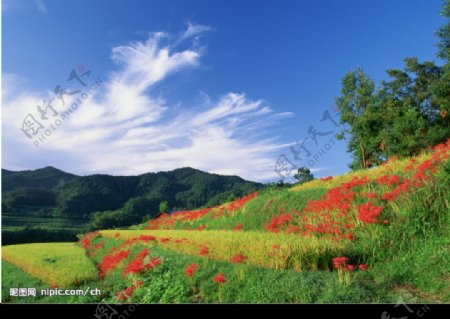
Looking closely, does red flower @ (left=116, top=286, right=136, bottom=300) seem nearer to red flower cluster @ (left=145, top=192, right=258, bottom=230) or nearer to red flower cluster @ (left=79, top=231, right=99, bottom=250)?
red flower cluster @ (left=79, top=231, right=99, bottom=250)

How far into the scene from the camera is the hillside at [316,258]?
6.43m

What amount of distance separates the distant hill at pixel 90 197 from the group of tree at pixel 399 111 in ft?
34.1

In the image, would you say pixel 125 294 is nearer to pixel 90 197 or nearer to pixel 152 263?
pixel 152 263

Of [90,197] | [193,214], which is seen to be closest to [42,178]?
[90,197]

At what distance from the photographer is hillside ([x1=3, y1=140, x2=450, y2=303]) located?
21.1ft

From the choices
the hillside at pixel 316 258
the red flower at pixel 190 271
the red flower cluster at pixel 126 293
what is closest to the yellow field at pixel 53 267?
the hillside at pixel 316 258

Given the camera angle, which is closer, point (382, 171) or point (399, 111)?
point (382, 171)

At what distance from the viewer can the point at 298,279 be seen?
6578mm

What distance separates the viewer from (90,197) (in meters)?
24.8

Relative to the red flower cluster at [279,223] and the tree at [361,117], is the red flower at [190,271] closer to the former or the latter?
the red flower cluster at [279,223]

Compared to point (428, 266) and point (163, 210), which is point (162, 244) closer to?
point (428, 266)

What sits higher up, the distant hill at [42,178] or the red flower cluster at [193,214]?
the distant hill at [42,178]

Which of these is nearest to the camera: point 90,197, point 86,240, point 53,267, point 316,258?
point 316,258

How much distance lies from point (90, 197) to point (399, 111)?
22011 mm
